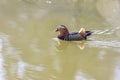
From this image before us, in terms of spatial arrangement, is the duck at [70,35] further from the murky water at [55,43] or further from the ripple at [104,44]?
the ripple at [104,44]

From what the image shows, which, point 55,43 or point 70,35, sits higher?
point 70,35

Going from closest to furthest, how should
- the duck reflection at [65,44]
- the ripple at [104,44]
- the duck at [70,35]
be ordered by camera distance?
the duck reflection at [65,44], the ripple at [104,44], the duck at [70,35]

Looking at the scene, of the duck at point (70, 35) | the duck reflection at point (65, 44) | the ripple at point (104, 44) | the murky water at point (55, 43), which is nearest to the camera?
the murky water at point (55, 43)

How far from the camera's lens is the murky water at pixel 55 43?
295 inches

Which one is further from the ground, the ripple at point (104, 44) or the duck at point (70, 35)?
the duck at point (70, 35)

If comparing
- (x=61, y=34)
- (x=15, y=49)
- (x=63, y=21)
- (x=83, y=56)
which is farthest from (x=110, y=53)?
(x=63, y=21)

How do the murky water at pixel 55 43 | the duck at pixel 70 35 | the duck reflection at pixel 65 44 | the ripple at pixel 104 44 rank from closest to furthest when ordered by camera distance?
the murky water at pixel 55 43 < the duck reflection at pixel 65 44 < the ripple at pixel 104 44 < the duck at pixel 70 35

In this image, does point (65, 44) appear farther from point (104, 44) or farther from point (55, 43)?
point (104, 44)

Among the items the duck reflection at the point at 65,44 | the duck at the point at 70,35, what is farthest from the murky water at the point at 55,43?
the duck at the point at 70,35

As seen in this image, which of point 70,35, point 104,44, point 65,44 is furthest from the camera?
point 70,35

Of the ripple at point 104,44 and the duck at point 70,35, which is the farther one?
the duck at point 70,35

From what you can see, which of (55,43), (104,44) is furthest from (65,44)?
(104,44)

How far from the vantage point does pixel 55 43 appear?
9.30m

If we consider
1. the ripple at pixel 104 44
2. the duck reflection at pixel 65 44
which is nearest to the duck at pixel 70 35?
the duck reflection at pixel 65 44
